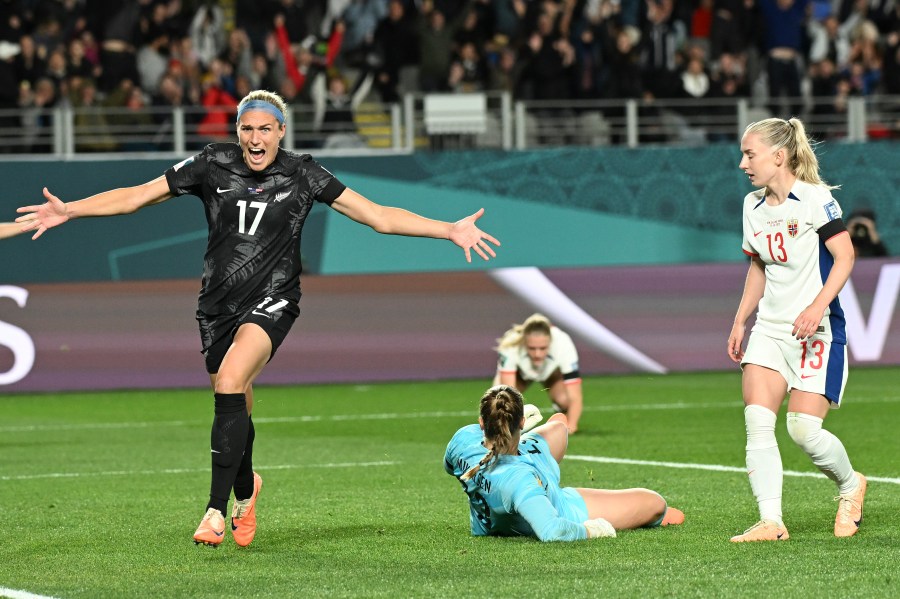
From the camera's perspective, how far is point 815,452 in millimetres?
7352

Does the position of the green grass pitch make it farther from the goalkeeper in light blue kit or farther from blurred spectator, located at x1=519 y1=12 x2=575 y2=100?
blurred spectator, located at x1=519 y1=12 x2=575 y2=100

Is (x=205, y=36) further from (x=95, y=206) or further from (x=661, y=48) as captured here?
(x=95, y=206)

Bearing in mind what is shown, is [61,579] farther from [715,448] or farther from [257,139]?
[715,448]

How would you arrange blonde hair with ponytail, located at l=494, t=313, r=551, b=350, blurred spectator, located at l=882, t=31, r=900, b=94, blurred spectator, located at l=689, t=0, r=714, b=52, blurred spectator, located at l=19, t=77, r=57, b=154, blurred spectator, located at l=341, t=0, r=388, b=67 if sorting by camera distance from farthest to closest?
blurred spectator, located at l=689, t=0, r=714, b=52 → blurred spectator, located at l=882, t=31, r=900, b=94 → blurred spectator, located at l=341, t=0, r=388, b=67 → blurred spectator, located at l=19, t=77, r=57, b=154 → blonde hair with ponytail, located at l=494, t=313, r=551, b=350

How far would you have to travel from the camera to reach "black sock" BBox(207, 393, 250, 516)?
23.5ft

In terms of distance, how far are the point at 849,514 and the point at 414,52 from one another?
616 inches

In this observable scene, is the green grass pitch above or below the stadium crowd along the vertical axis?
below

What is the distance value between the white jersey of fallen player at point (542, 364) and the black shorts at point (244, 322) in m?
5.50

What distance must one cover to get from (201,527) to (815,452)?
2881 millimetres

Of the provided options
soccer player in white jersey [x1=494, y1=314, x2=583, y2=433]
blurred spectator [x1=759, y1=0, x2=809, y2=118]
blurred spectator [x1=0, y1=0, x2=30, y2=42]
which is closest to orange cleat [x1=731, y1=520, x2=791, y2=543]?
soccer player in white jersey [x1=494, y1=314, x2=583, y2=433]

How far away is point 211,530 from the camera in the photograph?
699 centimetres

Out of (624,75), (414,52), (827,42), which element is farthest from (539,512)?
(827,42)

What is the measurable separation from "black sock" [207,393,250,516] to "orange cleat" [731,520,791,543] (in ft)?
7.63

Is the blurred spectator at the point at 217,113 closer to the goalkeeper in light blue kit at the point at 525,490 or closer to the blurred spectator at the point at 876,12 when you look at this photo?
the blurred spectator at the point at 876,12
